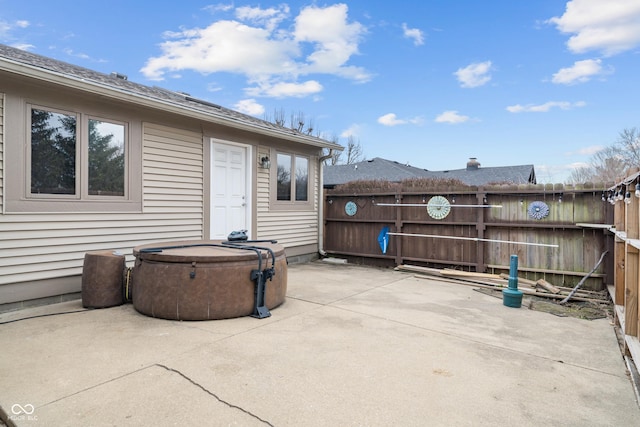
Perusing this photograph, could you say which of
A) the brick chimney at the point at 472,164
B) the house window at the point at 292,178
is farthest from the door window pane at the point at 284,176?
the brick chimney at the point at 472,164

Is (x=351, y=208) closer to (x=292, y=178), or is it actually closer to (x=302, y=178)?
(x=302, y=178)

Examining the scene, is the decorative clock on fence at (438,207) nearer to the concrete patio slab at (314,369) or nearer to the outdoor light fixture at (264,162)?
the concrete patio slab at (314,369)

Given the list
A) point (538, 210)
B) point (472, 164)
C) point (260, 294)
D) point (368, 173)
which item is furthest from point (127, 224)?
point (472, 164)

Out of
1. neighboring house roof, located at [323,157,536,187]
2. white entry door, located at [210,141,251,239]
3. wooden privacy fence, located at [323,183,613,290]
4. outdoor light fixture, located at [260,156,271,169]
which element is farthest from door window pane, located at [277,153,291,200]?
neighboring house roof, located at [323,157,536,187]

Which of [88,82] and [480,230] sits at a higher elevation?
[88,82]

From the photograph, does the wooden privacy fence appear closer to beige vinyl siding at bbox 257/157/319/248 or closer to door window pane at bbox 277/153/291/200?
beige vinyl siding at bbox 257/157/319/248

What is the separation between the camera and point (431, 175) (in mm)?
17219

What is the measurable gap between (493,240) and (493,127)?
13.2 m

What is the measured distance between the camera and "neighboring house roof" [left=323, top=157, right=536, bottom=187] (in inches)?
603

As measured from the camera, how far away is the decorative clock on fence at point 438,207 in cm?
684

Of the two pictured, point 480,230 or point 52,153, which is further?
point 480,230

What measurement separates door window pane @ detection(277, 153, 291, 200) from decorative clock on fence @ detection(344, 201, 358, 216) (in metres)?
1.39

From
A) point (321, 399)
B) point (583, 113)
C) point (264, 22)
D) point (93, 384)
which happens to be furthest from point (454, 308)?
point (583, 113)

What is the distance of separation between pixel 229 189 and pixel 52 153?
2.73 m
